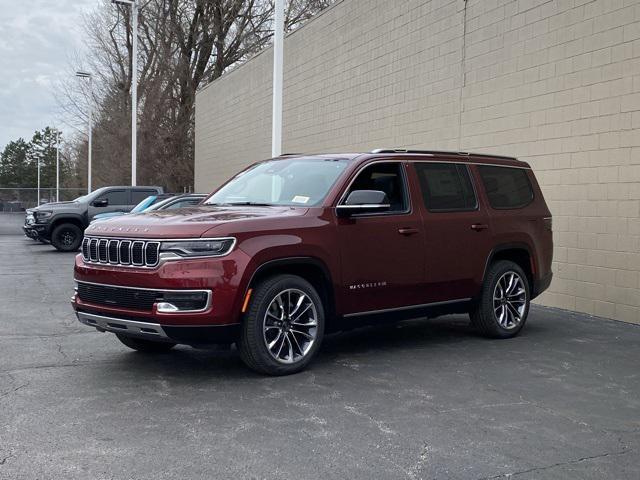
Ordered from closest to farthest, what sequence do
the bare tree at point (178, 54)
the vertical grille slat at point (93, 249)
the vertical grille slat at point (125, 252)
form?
the vertical grille slat at point (125, 252) → the vertical grille slat at point (93, 249) → the bare tree at point (178, 54)

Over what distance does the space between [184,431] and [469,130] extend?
8.79m

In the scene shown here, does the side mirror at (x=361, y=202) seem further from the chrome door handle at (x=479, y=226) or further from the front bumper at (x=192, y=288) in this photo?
the chrome door handle at (x=479, y=226)

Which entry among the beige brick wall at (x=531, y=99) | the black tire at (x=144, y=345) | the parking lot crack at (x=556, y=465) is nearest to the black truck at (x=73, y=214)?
the beige brick wall at (x=531, y=99)

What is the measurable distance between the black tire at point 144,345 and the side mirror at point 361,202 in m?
2.08

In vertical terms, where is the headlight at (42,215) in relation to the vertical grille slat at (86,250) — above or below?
below

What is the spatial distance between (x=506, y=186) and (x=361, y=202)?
256 cm

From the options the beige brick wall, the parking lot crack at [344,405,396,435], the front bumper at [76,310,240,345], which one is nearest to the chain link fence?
the beige brick wall

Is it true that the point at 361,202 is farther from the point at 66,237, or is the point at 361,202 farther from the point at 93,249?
the point at 66,237

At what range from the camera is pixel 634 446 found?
4719mm

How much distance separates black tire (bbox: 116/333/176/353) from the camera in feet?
22.9

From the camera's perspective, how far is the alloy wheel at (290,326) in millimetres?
6148

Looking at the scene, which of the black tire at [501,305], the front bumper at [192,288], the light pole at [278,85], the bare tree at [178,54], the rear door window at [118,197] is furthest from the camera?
the bare tree at [178,54]

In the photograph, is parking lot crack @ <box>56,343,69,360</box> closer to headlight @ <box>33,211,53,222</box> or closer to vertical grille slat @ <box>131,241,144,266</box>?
vertical grille slat @ <box>131,241,144,266</box>

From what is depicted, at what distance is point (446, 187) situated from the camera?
7707mm
